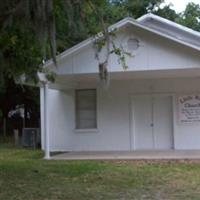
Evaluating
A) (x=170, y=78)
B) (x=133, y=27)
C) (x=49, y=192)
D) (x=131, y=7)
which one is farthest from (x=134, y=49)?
(x=131, y=7)

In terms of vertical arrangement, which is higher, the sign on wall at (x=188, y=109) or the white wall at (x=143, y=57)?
the white wall at (x=143, y=57)

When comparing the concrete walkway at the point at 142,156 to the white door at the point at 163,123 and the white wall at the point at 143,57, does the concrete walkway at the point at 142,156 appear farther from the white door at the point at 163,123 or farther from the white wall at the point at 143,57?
the white wall at the point at 143,57

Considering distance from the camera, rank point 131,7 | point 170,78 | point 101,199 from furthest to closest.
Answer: point 131,7 → point 170,78 → point 101,199

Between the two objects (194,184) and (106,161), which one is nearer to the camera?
(194,184)

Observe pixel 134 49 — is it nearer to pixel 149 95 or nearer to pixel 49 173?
pixel 149 95

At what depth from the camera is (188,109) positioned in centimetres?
2175

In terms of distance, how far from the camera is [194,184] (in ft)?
39.6

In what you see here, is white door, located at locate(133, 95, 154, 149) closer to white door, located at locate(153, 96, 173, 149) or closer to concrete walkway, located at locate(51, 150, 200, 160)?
white door, located at locate(153, 96, 173, 149)

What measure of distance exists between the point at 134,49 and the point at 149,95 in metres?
3.71

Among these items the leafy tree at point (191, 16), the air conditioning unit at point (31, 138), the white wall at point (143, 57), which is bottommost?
the air conditioning unit at point (31, 138)

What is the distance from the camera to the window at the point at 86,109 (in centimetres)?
2277

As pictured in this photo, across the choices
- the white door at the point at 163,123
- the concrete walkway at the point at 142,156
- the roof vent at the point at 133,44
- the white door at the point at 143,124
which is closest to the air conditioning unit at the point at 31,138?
the concrete walkway at the point at 142,156

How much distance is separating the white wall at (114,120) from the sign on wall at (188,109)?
0.19 m

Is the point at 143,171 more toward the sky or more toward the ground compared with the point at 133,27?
more toward the ground
